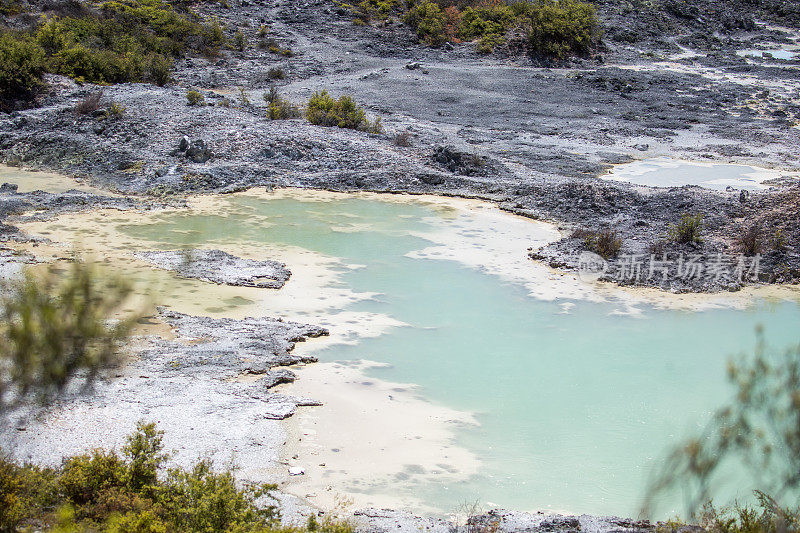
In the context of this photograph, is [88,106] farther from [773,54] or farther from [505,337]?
[773,54]

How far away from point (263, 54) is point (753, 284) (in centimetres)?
2035

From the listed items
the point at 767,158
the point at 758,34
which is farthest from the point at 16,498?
the point at 758,34

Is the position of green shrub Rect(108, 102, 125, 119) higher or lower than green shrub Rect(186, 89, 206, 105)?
lower

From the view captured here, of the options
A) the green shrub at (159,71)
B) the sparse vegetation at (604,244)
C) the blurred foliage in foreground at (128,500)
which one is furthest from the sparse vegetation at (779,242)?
the green shrub at (159,71)

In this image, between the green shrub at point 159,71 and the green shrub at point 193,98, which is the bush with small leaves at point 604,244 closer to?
the green shrub at point 193,98

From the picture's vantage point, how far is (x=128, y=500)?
14.1 ft

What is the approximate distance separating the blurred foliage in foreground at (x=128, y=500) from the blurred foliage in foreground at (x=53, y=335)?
1277mm

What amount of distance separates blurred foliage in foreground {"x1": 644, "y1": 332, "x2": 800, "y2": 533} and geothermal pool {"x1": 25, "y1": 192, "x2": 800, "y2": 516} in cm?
19

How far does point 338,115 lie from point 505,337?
33.8 ft

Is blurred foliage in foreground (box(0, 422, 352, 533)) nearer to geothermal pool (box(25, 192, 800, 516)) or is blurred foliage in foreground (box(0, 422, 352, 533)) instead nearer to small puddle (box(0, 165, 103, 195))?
geothermal pool (box(25, 192, 800, 516))

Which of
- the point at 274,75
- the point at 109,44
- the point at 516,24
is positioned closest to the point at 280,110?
the point at 274,75

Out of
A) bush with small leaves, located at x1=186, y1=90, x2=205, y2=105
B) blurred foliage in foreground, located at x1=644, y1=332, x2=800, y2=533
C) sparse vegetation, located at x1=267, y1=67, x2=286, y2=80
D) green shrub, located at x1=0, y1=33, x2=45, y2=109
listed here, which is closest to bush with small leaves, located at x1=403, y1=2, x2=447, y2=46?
sparse vegetation, located at x1=267, y1=67, x2=286, y2=80

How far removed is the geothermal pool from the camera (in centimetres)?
571

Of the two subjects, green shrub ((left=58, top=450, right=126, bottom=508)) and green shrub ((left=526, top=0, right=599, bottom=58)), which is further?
green shrub ((left=526, top=0, right=599, bottom=58))
